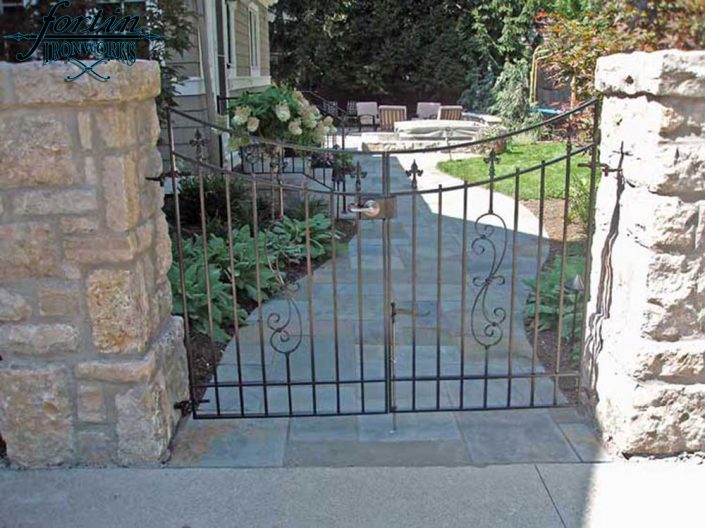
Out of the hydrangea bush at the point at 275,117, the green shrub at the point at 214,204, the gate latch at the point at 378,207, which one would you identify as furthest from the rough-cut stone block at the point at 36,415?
the hydrangea bush at the point at 275,117

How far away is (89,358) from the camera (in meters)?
2.62

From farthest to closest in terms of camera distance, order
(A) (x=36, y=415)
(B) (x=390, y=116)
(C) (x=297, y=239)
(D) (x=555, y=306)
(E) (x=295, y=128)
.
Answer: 1. (B) (x=390, y=116)
2. (E) (x=295, y=128)
3. (C) (x=297, y=239)
4. (D) (x=555, y=306)
5. (A) (x=36, y=415)

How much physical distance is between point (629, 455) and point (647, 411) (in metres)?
0.21

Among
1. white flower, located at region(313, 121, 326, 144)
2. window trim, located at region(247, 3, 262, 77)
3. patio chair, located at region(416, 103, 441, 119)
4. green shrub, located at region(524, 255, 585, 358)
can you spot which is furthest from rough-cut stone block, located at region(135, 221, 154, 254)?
patio chair, located at region(416, 103, 441, 119)

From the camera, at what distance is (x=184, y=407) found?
122 inches

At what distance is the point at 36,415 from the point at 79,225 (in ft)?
2.57

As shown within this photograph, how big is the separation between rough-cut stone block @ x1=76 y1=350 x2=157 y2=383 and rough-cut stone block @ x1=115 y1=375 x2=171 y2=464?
0.18 ft

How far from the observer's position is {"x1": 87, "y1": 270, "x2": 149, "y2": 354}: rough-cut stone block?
2535mm

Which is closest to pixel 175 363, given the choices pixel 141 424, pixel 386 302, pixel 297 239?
pixel 141 424

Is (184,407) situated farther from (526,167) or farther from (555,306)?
(526,167)

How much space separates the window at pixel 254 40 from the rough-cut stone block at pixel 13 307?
11.6 m

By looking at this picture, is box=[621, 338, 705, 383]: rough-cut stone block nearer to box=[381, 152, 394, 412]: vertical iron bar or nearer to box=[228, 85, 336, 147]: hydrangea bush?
box=[381, 152, 394, 412]: vertical iron bar

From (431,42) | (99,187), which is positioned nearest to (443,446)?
(99,187)

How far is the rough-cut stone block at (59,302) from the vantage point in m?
2.54
